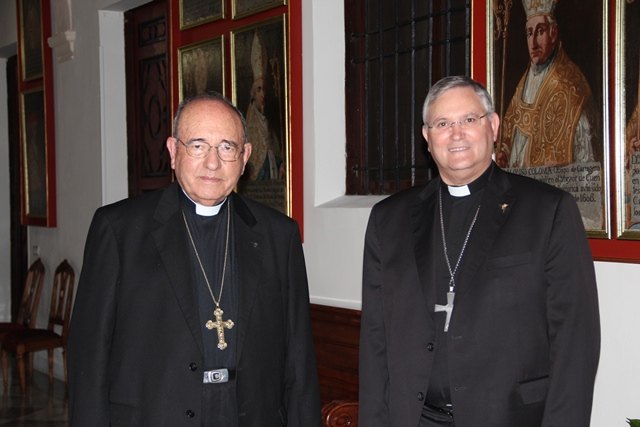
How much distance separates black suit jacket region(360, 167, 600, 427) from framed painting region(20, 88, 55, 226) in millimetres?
7186

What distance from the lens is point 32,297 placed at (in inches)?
378

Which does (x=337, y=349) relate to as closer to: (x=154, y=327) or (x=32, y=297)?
(x=154, y=327)

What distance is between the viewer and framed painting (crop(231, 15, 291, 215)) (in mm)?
5930

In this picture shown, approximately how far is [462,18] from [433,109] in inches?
83.8

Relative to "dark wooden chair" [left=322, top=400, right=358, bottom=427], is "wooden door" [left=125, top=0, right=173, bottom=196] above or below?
above

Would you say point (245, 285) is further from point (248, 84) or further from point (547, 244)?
point (248, 84)

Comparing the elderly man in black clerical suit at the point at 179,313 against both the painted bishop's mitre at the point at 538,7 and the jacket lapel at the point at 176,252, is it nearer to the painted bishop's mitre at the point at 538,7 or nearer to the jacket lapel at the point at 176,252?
the jacket lapel at the point at 176,252

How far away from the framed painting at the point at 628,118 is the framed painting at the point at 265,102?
8.32 feet

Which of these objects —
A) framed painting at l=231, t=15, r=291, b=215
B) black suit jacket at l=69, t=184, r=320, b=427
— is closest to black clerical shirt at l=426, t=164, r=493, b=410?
black suit jacket at l=69, t=184, r=320, b=427

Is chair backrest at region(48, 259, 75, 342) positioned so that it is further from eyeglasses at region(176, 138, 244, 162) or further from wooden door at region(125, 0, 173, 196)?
eyeglasses at region(176, 138, 244, 162)

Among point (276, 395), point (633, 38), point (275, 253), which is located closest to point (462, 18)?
point (633, 38)

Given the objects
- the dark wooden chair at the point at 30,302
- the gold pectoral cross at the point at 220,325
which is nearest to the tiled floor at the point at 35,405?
the dark wooden chair at the point at 30,302

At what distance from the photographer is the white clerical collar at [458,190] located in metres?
3.19

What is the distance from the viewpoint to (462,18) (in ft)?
16.5
